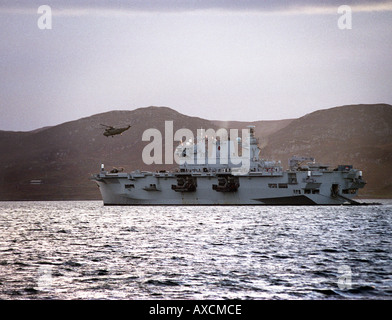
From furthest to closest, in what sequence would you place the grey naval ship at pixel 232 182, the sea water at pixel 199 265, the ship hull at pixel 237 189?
the grey naval ship at pixel 232 182 → the ship hull at pixel 237 189 → the sea water at pixel 199 265

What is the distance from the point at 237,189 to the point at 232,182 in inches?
68.7

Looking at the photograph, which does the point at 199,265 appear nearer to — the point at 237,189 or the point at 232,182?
the point at 232,182

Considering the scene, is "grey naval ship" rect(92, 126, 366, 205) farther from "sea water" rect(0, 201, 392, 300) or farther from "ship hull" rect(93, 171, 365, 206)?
"sea water" rect(0, 201, 392, 300)

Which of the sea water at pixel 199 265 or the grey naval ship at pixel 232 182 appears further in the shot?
the grey naval ship at pixel 232 182

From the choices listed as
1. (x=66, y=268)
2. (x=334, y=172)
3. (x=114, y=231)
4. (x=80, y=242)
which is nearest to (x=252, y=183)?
(x=334, y=172)

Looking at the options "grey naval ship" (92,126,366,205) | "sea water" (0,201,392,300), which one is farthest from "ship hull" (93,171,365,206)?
"sea water" (0,201,392,300)

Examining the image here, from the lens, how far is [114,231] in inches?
1822

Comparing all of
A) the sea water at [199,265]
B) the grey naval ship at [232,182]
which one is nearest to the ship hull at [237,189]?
the grey naval ship at [232,182]

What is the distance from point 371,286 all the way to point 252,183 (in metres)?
66.8

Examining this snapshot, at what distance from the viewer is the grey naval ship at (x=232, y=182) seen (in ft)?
278

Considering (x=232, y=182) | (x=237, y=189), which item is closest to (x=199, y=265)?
(x=232, y=182)

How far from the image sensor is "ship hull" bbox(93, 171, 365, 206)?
8444cm

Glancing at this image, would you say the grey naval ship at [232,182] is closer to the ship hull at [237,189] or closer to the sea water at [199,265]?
the ship hull at [237,189]
